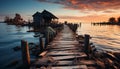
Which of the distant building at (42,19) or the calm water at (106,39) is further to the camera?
the distant building at (42,19)

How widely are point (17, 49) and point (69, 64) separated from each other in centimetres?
1212

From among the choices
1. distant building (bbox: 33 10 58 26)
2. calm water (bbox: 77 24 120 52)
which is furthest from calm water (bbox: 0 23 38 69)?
distant building (bbox: 33 10 58 26)

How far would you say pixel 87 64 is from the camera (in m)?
6.80

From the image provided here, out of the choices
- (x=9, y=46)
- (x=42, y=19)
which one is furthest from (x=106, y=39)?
(x=42, y=19)

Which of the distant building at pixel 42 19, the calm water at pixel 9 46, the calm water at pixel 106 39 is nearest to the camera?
the calm water at pixel 9 46

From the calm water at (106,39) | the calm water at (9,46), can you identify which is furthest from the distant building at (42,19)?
the calm water at (9,46)

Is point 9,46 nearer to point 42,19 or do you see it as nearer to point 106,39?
point 106,39

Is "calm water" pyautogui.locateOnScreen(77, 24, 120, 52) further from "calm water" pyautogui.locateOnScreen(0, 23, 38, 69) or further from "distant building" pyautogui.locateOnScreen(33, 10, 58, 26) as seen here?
"distant building" pyautogui.locateOnScreen(33, 10, 58, 26)

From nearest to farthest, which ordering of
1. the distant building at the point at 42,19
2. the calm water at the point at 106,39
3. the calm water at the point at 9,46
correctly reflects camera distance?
the calm water at the point at 9,46
the calm water at the point at 106,39
the distant building at the point at 42,19

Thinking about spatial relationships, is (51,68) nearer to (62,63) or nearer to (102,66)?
(62,63)

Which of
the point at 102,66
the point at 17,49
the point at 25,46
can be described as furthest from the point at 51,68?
the point at 17,49

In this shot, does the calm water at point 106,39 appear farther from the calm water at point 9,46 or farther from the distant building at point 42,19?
the distant building at point 42,19

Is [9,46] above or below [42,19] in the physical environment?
below

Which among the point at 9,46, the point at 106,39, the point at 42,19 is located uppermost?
the point at 42,19
